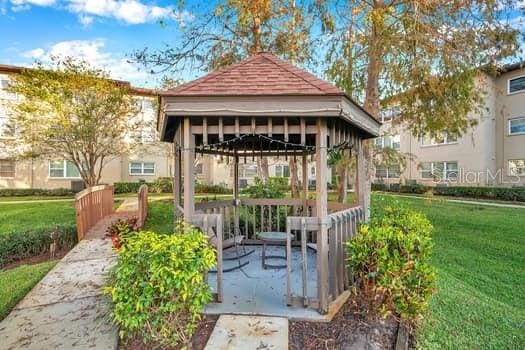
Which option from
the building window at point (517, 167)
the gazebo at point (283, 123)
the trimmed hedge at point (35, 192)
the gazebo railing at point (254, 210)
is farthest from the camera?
the trimmed hedge at point (35, 192)

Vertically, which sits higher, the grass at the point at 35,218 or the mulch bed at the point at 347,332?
the grass at the point at 35,218

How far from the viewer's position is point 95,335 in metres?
3.14

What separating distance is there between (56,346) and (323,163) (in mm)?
3243

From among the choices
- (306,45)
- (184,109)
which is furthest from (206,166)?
(184,109)

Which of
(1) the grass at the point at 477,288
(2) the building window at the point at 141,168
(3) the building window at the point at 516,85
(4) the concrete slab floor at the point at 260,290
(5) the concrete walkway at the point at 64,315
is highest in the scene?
(3) the building window at the point at 516,85

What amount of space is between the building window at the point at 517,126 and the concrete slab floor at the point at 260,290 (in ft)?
64.3

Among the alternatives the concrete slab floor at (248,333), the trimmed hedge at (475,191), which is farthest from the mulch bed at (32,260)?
the trimmed hedge at (475,191)

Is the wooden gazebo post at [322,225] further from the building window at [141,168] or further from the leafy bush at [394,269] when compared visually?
the building window at [141,168]

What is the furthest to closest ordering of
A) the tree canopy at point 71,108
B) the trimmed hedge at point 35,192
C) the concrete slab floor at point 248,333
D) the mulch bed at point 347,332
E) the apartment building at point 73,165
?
1. the trimmed hedge at point 35,192
2. the apartment building at point 73,165
3. the tree canopy at point 71,108
4. the mulch bed at point 347,332
5. the concrete slab floor at point 248,333

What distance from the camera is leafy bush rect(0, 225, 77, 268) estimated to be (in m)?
6.45

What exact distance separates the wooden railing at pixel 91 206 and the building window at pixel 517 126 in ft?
72.5

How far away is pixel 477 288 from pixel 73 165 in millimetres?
23992

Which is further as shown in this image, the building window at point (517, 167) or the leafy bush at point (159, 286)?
the building window at point (517, 167)

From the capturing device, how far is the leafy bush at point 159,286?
2537 millimetres
